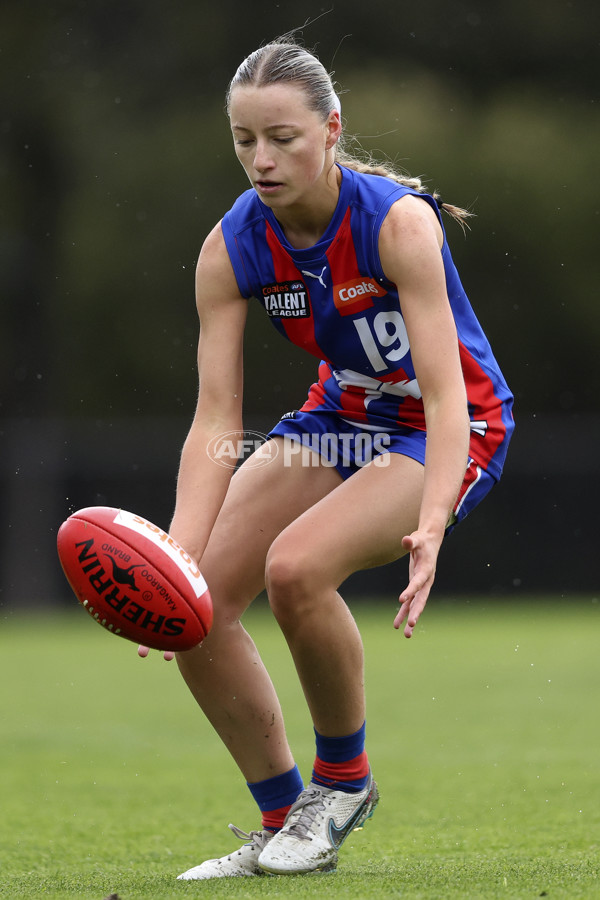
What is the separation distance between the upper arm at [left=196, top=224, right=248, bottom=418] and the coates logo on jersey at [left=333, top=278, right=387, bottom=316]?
0.26m

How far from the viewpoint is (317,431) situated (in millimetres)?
3582

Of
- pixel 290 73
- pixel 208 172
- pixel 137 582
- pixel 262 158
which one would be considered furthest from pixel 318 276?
pixel 208 172

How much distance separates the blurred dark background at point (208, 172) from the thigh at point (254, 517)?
1168 centimetres

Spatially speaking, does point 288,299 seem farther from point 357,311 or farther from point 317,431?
point 317,431

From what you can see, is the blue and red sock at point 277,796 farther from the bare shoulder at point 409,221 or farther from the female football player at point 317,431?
the bare shoulder at point 409,221

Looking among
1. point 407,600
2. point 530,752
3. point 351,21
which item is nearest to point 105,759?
point 530,752

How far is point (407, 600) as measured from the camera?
2.79 meters

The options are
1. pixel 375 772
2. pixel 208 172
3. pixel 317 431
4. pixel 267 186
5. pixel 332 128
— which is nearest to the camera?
pixel 267 186

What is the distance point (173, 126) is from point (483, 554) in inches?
297

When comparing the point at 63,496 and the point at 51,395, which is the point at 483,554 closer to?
the point at 63,496

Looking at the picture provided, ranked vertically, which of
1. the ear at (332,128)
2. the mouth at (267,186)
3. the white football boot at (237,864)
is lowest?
the white football boot at (237,864)

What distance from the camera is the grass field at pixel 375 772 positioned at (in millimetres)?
3211

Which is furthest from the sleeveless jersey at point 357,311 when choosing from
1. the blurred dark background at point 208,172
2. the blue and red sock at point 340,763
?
the blurred dark background at point 208,172

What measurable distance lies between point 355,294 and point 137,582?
901 millimetres
